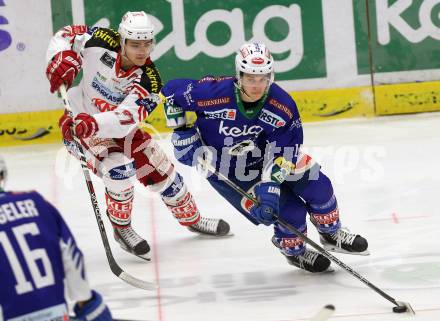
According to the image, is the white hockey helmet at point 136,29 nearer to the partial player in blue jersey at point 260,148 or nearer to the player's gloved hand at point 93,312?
the partial player in blue jersey at point 260,148

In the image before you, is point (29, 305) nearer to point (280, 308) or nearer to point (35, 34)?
point (280, 308)

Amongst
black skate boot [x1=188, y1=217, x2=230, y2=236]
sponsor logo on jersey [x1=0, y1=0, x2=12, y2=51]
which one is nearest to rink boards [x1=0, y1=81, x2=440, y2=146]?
sponsor logo on jersey [x1=0, y1=0, x2=12, y2=51]

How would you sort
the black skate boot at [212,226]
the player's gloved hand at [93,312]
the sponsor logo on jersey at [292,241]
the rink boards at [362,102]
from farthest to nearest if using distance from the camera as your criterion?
the rink boards at [362,102] < the black skate boot at [212,226] < the sponsor logo on jersey at [292,241] < the player's gloved hand at [93,312]

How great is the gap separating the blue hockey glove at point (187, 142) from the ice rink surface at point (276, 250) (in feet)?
1.97

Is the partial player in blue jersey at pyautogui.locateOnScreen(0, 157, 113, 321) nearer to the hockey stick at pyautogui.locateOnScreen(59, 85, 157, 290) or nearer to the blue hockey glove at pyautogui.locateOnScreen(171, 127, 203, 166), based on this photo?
the hockey stick at pyautogui.locateOnScreen(59, 85, 157, 290)

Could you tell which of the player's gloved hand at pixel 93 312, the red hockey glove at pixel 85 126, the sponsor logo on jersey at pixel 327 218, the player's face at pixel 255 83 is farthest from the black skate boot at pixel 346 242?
the player's gloved hand at pixel 93 312

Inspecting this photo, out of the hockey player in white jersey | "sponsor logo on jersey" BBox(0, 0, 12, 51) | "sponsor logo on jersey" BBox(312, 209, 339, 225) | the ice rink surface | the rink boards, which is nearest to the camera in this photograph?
the ice rink surface

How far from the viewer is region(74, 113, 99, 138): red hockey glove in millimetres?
4965

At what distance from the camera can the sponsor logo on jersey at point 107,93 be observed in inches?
216

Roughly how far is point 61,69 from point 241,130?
1.07 metres

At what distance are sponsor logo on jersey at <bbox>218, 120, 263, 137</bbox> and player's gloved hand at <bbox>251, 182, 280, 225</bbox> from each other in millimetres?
287

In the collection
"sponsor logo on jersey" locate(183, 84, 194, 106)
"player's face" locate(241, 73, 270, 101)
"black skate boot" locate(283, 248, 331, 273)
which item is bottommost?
"black skate boot" locate(283, 248, 331, 273)

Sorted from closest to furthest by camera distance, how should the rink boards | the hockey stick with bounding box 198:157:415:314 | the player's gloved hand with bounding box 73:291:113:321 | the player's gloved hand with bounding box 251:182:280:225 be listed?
the player's gloved hand with bounding box 73:291:113:321, the hockey stick with bounding box 198:157:415:314, the player's gloved hand with bounding box 251:182:280:225, the rink boards

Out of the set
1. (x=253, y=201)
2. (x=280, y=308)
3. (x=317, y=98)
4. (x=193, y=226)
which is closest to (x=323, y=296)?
(x=280, y=308)
